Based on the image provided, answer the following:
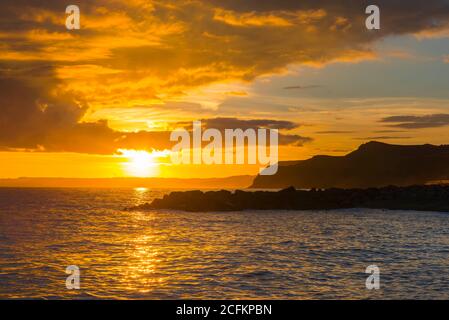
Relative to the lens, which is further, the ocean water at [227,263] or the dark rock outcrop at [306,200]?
the dark rock outcrop at [306,200]

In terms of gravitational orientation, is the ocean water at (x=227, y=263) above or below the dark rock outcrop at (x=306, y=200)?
below

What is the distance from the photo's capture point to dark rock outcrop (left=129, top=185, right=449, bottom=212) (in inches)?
3546

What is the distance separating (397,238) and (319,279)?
22084mm

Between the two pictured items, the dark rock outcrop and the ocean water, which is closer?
the ocean water

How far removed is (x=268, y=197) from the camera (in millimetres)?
98438

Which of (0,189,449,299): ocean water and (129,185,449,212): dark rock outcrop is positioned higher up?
(129,185,449,212): dark rock outcrop

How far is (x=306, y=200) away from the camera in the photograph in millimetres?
97000

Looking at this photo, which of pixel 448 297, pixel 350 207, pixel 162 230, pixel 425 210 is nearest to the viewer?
pixel 448 297

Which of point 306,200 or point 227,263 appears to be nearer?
point 227,263

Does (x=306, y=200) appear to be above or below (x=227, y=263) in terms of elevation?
above

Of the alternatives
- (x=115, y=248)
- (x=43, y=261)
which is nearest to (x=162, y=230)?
(x=115, y=248)

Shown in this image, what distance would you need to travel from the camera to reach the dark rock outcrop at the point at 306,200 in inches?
3546
